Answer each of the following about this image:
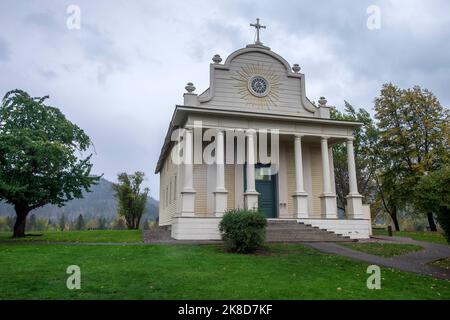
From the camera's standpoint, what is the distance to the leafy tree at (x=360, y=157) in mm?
27953

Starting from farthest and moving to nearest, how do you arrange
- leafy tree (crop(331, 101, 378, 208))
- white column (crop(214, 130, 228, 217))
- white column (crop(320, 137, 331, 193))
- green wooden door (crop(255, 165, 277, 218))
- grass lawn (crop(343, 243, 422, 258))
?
1. leafy tree (crop(331, 101, 378, 208))
2. green wooden door (crop(255, 165, 277, 218))
3. white column (crop(320, 137, 331, 193))
4. white column (crop(214, 130, 228, 217))
5. grass lawn (crop(343, 243, 422, 258))

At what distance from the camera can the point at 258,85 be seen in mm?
17547

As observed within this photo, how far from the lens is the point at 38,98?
1767 cm

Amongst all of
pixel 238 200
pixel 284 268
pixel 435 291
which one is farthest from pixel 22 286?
pixel 238 200

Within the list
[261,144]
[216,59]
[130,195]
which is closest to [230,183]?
[261,144]

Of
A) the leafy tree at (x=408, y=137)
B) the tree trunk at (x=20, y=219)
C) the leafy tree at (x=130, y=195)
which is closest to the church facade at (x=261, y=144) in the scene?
the tree trunk at (x=20, y=219)

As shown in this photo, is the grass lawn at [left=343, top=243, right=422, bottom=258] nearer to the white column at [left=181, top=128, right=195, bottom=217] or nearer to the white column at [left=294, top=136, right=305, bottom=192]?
the white column at [left=294, top=136, right=305, bottom=192]

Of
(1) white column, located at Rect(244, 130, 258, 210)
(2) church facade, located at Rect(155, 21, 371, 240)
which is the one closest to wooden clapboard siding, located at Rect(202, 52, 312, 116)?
(2) church facade, located at Rect(155, 21, 371, 240)

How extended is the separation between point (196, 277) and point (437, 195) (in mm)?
6570

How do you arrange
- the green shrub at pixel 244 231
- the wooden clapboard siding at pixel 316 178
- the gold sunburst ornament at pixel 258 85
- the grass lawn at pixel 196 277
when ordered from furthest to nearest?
the wooden clapboard siding at pixel 316 178, the gold sunburst ornament at pixel 258 85, the green shrub at pixel 244 231, the grass lawn at pixel 196 277

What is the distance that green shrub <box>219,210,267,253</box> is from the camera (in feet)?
34.9

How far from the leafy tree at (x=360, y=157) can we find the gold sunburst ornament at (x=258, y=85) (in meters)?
13.4

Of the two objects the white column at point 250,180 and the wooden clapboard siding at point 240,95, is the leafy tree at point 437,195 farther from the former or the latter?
the wooden clapboard siding at point 240,95

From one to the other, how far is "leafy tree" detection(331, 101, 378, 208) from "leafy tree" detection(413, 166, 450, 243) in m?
19.0
